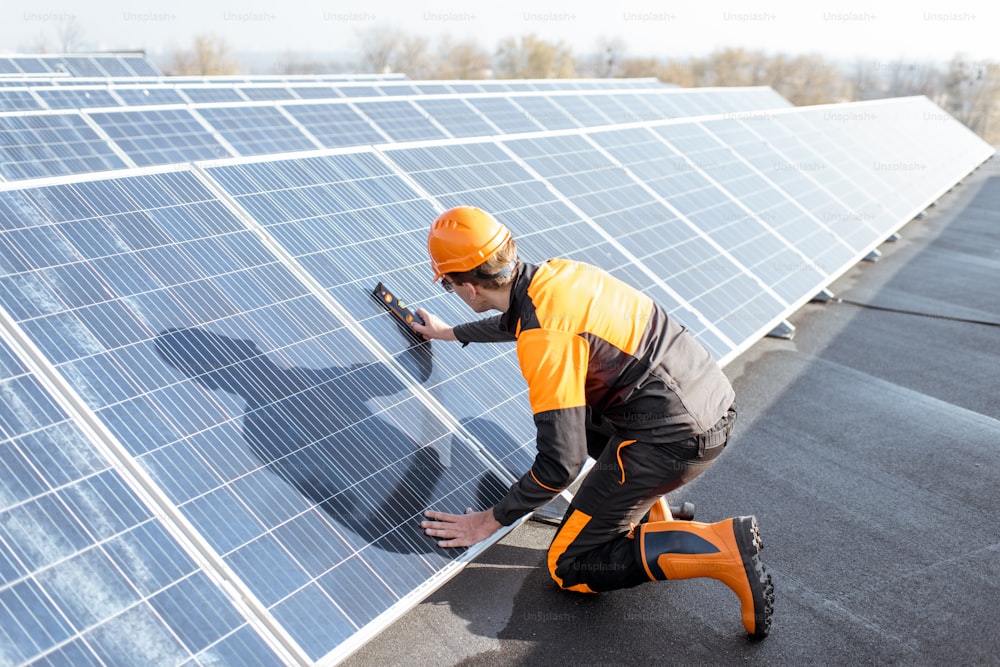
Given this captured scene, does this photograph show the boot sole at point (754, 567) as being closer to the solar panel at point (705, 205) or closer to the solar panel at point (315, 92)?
the solar panel at point (705, 205)

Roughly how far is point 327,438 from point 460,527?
0.88 metres

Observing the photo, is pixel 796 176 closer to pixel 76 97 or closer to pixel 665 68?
pixel 76 97

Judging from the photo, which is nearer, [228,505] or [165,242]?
[228,505]

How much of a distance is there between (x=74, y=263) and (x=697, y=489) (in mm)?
4629

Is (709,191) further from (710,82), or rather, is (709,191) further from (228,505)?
(710,82)

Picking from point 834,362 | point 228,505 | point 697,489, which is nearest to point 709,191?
point 834,362

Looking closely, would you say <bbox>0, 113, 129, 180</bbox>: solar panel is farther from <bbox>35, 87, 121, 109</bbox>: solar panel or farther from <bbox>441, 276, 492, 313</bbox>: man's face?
<bbox>441, 276, 492, 313</bbox>: man's face

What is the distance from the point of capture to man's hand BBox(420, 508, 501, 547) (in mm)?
4180

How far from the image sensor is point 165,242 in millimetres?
4676

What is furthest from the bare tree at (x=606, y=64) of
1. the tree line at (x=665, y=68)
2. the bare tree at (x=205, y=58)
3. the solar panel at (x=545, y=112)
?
the solar panel at (x=545, y=112)

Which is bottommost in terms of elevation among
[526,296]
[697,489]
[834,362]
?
[834,362]

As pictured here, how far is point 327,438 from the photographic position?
4.27 metres

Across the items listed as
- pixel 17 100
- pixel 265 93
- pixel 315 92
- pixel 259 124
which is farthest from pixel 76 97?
pixel 315 92

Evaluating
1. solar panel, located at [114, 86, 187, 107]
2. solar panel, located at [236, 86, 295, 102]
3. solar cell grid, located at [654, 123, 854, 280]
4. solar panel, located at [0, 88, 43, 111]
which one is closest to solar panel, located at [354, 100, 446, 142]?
solar panel, located at [236, 86, 295, 102]
